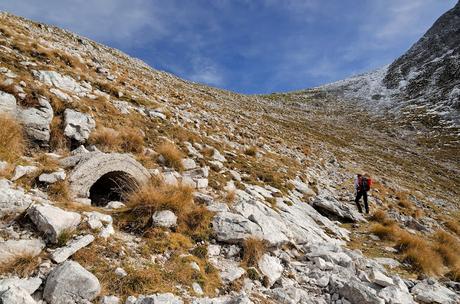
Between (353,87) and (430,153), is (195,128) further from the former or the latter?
(353,87)

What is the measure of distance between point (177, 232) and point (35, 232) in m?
2.92

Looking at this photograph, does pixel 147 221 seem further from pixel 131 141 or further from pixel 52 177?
pixel 131 141

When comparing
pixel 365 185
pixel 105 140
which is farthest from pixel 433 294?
pixel 105 140

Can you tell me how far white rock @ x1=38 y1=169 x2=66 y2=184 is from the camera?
7.74m

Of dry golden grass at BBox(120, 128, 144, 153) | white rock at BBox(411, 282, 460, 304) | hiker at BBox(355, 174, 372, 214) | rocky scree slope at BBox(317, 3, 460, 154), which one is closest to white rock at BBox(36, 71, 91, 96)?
dry golden grass at BBox(120, 128, 144, 153)

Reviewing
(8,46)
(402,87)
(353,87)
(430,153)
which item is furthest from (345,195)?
(353,87)

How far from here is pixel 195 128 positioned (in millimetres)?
19141

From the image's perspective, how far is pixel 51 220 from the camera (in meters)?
6.09

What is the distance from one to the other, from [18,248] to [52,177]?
2.69 metres

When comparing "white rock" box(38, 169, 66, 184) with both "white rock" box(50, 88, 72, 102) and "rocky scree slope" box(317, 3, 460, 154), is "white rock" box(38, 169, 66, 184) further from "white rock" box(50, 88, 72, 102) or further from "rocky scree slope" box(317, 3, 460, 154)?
"rocky scree slope" box(317, 3, 460, 154)

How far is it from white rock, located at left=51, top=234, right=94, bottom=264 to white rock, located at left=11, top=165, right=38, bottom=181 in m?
2.50

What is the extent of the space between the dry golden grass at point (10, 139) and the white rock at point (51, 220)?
2.40 meters

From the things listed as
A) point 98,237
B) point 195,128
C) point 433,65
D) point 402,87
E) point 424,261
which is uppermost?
point 433,65

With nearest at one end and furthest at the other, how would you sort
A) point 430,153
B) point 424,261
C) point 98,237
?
point 98,237 → point 424,261 → point 430,153
